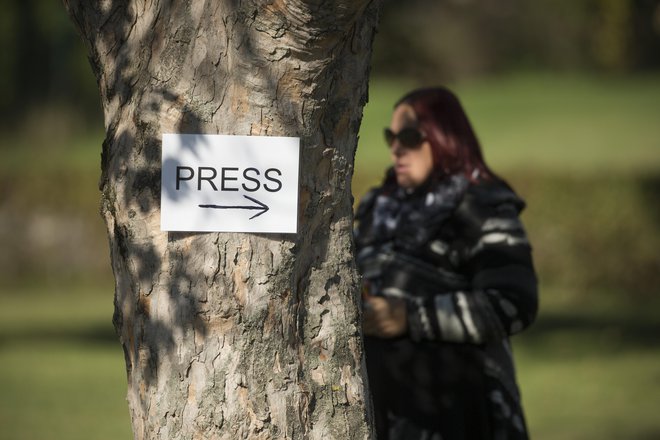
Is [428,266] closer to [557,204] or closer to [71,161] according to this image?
→ [557,204]

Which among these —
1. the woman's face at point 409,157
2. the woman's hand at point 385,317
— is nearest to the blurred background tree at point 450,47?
the woman's face at point 409,157

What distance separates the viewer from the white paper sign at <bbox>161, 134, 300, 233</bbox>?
110 inches

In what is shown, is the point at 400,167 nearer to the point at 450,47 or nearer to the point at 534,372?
the point at 534,372

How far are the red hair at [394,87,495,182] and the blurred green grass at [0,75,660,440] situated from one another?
213 inches

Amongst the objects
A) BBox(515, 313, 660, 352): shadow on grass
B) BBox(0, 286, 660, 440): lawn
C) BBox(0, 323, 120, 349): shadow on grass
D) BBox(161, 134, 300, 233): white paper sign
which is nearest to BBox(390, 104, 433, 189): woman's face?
BBox(161, 134, 300, 233): white paper sign

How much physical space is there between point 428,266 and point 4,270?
1961 centimetres

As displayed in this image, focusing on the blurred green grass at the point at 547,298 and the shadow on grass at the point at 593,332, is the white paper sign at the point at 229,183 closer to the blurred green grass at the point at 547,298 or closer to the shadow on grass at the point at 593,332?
the blurred green grass at the point at 547,298

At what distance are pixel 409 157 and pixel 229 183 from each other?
1463 mm

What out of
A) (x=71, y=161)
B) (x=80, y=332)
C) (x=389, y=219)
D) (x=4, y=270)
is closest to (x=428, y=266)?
(x=389, y=219)

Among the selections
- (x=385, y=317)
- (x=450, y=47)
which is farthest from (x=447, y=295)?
(x=450, y=47)

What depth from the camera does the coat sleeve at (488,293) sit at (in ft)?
12.5

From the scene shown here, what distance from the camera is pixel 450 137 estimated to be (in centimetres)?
410

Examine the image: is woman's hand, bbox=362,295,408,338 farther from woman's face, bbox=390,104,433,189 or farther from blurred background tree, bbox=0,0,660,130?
blurred background tree, bbox=0,0,660,130

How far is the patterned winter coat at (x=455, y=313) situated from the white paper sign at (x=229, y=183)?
1193 millimetres
